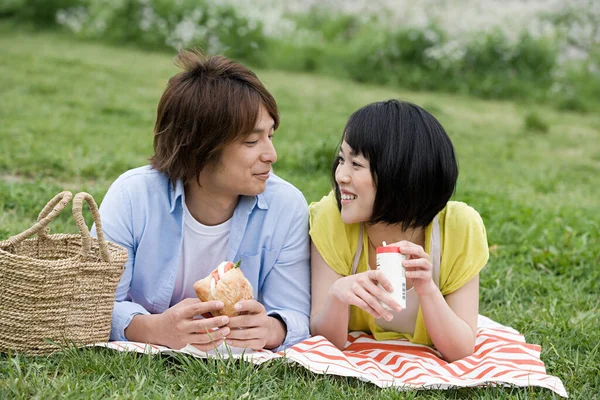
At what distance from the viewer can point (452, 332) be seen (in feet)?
9.61

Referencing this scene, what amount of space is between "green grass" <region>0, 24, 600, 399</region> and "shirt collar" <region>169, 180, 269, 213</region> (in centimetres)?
68

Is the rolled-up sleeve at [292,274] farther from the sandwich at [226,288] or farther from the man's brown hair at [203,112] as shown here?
the man's brown hair at [203,112]

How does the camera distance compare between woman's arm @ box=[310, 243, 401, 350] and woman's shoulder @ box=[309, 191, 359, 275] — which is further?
woman's shoulder @ box=[309, 191, 359, 275]

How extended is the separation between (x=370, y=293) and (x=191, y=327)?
2.18 feet

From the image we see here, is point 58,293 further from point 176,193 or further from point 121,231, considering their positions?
point 176,193

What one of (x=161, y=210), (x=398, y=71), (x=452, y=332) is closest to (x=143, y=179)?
(x=161, y=210)

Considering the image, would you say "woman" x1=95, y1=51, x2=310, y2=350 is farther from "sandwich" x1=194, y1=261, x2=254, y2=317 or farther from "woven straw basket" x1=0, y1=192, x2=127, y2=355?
"woven straw basket" x1=0, y1=192, x2=127, y2=355

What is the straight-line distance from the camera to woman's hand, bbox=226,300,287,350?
2811 millimetres

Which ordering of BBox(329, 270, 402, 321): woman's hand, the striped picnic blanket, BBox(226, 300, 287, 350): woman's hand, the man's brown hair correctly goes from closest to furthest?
BBox(329, 270, 402, 321): woman's hand, the striped picnic blanket, BBox(226, 300, 287, 350): woman's hand, the man's brown hair

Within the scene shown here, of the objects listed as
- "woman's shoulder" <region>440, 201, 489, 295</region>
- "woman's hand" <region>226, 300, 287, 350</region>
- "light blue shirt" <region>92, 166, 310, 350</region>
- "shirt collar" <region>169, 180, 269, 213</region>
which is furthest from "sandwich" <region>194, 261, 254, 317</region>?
"woman's shoulder" <region>440, 201, 489, 295</region>

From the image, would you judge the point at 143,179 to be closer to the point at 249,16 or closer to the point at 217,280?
the point at 217,280

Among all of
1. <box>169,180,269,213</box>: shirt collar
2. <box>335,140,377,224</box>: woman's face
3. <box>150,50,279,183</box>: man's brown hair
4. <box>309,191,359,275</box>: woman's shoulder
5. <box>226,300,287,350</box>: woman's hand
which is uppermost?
<box>150,50,279,183</box>: man's brown hair

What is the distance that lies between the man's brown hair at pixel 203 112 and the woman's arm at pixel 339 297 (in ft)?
2.04

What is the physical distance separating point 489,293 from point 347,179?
138 cm
